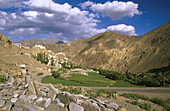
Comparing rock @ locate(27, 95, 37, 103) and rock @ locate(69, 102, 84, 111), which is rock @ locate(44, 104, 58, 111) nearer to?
rock @ locate(69, 102, 84, 111)

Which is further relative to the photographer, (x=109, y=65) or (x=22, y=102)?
(x=109, y=65)

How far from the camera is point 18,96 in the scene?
6137 millimetres

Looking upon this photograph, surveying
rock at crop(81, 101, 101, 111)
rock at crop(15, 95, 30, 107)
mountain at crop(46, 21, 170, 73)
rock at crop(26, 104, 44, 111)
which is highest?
mountain at crop(46, 21, 170, 73)

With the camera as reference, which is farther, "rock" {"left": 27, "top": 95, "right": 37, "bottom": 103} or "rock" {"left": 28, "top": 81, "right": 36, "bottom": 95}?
"rock" {"left": 28, "top": 81, "right": 36, "bottom": 95}

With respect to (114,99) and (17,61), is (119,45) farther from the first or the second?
(114,99)

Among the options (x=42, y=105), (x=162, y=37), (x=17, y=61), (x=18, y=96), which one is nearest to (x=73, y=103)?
(x=42, y=105)

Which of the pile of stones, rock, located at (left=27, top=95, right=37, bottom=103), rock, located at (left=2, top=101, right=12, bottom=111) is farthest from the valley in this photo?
rock, located at (left=2, top=101, right=12, bottom=111)

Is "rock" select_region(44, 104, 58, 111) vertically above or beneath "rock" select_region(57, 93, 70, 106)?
beneath

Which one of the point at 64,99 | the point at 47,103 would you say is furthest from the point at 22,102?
the point at 64,99

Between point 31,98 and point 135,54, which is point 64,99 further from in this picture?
point 135,54

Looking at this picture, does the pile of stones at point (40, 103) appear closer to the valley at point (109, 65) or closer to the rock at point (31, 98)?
the rock at point (31, 98)

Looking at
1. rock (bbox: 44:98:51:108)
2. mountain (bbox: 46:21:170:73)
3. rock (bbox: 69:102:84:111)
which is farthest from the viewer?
mountain (bbox: 46:21:170:73)

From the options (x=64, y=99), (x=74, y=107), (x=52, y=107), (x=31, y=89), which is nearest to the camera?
(x=52, y=107)

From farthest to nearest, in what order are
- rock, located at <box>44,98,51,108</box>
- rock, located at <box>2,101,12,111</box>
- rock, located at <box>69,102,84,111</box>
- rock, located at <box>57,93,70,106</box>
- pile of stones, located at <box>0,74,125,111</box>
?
1. rock, located at <box>57,93,70,106</box>
2. rock, located at <box>69,102,84,111</box>
3. rock, located at <box>44,98,51,108</box>
4. pile of stones, located at <box>0,74,125,111</box>
5. rock, located at <box>2,101,12,111</box>
